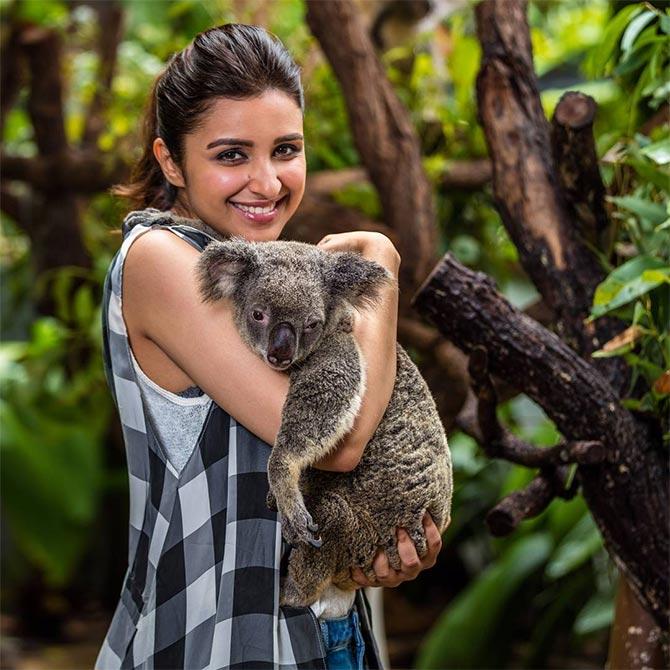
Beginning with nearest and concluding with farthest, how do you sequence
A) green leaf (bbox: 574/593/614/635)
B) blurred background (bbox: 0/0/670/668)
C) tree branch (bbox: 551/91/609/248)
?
tree branch (bbox: 551/91/609/248) → green leaf (bbox: 574/593/614/635) → blurred background (bbox: 0/0/670/668)

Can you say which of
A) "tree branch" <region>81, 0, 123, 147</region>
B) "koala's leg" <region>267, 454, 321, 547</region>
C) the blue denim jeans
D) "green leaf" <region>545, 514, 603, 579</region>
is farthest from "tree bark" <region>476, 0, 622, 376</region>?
"tree branch" <region>81, 0, 123, 147</region>

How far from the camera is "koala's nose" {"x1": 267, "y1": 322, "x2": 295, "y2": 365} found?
56.6 inches

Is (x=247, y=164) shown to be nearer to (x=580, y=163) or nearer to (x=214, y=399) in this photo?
(x=214, y=399)

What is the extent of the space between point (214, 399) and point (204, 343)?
85 mm

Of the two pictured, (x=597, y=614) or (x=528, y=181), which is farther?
(x=597, y=614)

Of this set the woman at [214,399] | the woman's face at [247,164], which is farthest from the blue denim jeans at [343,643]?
the woman's face at [247,164]

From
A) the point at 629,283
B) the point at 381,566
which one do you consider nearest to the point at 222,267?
the point at 381,566

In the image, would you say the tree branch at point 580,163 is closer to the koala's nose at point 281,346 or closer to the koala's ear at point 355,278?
the koala's ear at point 355,278

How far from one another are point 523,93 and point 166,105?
3.82 feet

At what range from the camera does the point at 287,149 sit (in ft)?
5.38

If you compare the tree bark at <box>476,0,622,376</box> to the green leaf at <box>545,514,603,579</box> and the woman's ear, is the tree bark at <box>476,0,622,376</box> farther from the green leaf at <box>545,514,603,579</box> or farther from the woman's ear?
the green leaf at <box>545,514,603,579</box>

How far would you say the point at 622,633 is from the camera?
7.64ft

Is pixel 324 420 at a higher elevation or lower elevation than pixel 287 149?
lower

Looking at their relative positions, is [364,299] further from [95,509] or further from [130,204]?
[95,509]
